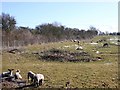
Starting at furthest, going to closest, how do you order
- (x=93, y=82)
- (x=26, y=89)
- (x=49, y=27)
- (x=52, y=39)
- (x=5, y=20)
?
1. (x=49, y=27)
2. (x=52, y=39)
3. (x=5, y=20)
4. (x=93, y=82)
5. (x=26, y=89)

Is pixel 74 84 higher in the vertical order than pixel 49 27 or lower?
lower

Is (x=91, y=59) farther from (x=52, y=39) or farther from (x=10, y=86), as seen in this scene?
(x=52, y=39)

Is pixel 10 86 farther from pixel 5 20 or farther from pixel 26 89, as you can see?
pixel 5 20

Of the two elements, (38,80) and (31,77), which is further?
(31,77)

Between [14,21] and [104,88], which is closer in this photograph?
[104,88]

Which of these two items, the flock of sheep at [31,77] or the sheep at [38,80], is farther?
the flock of sheep at [31,77]

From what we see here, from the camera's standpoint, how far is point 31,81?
61.4 ft

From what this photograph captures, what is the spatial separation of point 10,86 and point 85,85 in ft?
15.9

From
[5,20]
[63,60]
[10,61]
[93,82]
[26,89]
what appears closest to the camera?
[26,89]

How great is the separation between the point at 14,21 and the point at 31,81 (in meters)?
62.7

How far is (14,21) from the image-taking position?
79.7 m

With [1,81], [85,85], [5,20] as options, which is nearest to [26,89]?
[1,81]

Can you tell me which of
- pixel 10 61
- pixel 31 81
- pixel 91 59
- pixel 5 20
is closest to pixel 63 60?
pixel 91 59

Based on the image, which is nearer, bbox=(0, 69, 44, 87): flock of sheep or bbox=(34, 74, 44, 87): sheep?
bbox=(34, 74, 44, 87): sheep
